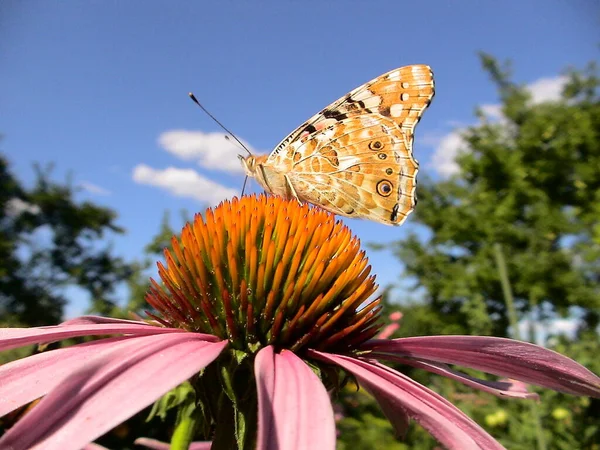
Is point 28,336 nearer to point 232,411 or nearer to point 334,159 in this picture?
point 232,411

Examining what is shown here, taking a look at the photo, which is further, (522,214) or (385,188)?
(522,214)

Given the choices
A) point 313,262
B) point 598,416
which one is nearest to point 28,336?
point 313,262

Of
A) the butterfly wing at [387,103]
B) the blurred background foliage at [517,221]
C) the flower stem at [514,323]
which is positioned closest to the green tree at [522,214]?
the blurred background foliage at [517,221]

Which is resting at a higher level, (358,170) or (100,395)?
(358,170)

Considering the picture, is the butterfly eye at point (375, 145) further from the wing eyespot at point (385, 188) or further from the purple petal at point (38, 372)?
the purple petal at point (38, 372)

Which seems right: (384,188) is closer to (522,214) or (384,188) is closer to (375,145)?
(375,145)

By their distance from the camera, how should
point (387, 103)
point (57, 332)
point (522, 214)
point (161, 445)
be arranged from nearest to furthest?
point (57, 332)
point (161, 445)
point (387, 103)
point (522, 214)

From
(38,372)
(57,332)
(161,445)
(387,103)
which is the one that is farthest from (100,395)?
(387,103)
